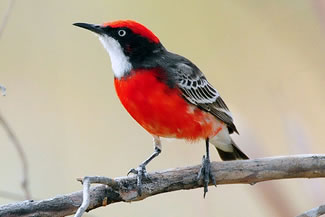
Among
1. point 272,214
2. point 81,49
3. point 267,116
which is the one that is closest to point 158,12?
point 81,49

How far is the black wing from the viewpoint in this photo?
4586 millimetres

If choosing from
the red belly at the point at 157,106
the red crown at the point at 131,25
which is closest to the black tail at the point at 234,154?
the red belly at the point at 157,106

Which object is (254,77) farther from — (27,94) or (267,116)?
(27,94)

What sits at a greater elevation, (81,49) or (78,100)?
(81,49)

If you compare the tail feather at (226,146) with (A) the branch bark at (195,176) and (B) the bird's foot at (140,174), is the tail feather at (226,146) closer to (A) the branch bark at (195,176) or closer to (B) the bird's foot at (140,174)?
(A) the branch bark at (195,176)

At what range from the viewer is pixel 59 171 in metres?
5.59

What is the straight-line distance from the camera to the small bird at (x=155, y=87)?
4395 mm

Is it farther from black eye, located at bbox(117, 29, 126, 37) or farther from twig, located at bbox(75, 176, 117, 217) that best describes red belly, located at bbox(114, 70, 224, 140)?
twig, located at bbox(75, 176, 117, 217)

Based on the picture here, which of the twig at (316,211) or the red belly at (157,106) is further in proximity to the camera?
the red belly at (157,106)

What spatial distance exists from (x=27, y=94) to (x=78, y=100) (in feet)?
1.78

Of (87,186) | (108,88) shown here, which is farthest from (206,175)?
(108,88)

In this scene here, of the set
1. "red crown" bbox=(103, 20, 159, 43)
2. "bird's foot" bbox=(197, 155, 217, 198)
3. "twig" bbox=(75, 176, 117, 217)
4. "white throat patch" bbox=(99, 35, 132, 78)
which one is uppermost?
"red crown" bbox=(103, 20, 159, 43)

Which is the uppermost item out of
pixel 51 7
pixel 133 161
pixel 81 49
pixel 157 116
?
pixel 51 7

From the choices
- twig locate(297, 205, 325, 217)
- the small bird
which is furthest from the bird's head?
twig locate(297, 205, 325, 217)
